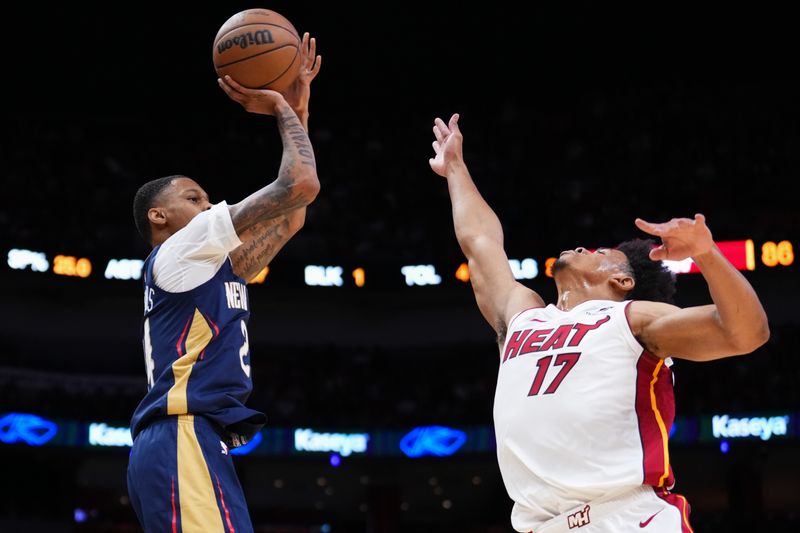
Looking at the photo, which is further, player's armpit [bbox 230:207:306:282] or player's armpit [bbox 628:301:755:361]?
player's armpit [bbox 230:207:306:282]

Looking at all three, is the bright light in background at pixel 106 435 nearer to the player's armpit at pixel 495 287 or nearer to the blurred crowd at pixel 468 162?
the blurred crowd at pixel 468 162

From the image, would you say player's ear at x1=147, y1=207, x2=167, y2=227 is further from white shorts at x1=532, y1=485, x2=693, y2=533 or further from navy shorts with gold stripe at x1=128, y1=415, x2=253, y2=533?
white shorts at x1=532, y1=485, x2=693, y2=533

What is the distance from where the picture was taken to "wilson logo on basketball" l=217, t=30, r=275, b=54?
13.9ft

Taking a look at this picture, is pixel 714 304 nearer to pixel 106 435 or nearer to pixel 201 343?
pixel 201 343

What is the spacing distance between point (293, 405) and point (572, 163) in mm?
7599

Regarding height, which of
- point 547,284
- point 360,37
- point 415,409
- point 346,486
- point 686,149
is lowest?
point 346,486

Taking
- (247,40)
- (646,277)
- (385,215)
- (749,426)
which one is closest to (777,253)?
(749,426)

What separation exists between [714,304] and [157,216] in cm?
208

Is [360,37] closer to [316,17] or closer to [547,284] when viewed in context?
[316,17]

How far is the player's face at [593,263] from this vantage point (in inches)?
156

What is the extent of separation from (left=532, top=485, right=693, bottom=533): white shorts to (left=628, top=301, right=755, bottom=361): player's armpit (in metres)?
0.47

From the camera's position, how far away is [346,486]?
20.0 m

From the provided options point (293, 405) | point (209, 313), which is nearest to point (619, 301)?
point (209, 313)

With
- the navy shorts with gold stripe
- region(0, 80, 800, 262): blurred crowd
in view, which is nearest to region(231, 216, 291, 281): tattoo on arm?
the navy shorts with gold stripe
